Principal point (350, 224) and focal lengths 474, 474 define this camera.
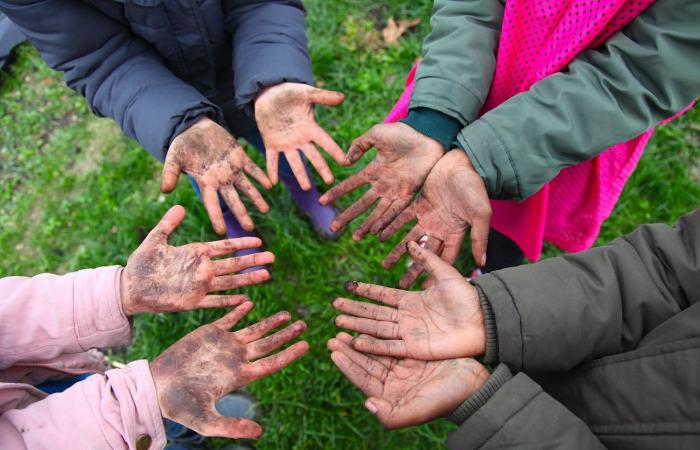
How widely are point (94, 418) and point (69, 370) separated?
1.04 ft

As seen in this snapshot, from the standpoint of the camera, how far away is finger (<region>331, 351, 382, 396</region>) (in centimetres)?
158

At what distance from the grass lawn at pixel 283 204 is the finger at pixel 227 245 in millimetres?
858

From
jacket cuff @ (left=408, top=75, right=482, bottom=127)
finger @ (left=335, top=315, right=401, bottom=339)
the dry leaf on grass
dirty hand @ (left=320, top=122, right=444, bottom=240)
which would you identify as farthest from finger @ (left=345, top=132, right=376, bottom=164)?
the dry leaf on grass

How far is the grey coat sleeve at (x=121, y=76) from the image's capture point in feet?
5.83

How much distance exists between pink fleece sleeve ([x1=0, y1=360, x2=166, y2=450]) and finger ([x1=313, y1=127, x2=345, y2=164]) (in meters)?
1.04

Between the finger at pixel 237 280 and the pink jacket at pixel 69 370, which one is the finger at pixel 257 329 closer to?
the finger at pixel 237 280

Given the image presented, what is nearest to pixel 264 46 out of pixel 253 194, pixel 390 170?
pixel 253 194

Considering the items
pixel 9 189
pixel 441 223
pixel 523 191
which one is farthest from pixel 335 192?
pixel 9 189

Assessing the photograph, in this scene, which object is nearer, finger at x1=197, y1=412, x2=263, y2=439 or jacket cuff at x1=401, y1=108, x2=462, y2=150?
finger at x1=197, y1=412, x2=263, y2=439

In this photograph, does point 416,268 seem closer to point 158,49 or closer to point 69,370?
point 69,370

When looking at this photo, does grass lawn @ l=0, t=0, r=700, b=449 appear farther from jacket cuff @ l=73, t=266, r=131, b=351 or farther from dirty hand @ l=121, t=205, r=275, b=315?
jacket cuff @ l=73, t=266, r=131, b=351

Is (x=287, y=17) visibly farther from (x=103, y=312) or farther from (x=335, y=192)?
(x=103, y=312)

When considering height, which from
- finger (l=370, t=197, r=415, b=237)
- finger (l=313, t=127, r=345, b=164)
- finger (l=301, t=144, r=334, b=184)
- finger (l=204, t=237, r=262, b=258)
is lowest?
finger (l=204, t=237, r=262, b=258)

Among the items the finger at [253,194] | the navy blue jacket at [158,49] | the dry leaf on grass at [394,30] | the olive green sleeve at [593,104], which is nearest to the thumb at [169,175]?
the navy blue jacket at [158,49]
